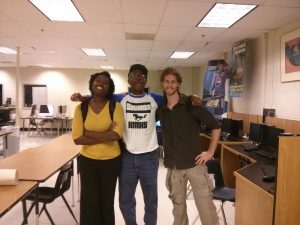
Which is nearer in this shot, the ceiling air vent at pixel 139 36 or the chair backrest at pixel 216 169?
the chair backrest at pixel 216 169

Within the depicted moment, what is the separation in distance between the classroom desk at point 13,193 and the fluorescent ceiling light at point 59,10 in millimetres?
2738

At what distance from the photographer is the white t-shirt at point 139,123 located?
2.32 metres

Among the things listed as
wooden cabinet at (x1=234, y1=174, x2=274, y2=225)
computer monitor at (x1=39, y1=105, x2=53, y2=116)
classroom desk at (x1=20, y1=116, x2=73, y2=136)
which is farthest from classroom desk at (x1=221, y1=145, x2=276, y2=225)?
computer monitor at (x1=39, y1=105, x2=53, y2=116)

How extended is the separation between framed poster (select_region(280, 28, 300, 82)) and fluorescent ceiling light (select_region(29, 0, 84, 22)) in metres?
3.46

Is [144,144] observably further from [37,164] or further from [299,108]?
[299,108]

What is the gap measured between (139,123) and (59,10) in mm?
2916

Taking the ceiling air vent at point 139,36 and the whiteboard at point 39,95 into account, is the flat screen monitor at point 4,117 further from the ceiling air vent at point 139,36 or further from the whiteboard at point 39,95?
the ceiling air vent at point 139,36

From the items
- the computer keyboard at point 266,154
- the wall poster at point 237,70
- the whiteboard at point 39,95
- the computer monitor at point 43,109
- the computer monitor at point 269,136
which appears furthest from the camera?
the whiteboard at point 39,95

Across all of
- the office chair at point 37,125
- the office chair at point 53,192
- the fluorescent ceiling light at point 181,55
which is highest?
the fluorescent ceiling light at point 181,55

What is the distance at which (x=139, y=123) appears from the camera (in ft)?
7.68

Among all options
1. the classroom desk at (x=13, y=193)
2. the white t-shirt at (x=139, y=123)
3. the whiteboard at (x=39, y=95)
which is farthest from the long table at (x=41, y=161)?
the whiteboard at (x=39, y=95)

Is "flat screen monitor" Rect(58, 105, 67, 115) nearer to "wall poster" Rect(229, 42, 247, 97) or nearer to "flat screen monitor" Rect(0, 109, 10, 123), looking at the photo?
"flat screen monitor" Rect(0, 109, 10, 123)

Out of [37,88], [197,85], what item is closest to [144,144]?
[197,85]

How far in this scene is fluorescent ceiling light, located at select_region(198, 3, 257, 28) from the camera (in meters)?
3.98
